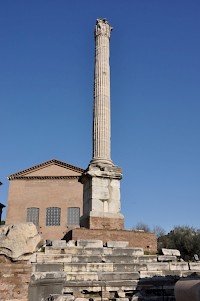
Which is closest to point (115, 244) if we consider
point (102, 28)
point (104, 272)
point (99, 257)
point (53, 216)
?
point (99, 257)

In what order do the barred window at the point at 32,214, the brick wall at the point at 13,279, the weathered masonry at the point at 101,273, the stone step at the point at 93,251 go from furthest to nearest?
the barred window at the point at 32,214, the stone step at the point at 93,251, the weathered masonry at the point at 101,273, the brick wall at the point at 13,279

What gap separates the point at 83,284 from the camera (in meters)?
9.00

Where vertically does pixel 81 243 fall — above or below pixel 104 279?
above

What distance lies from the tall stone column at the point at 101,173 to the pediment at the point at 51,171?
83.9ft

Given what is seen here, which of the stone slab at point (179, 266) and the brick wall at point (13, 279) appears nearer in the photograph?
the brick wall at point (13, 279)

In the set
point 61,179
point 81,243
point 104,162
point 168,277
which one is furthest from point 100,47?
point 61,179

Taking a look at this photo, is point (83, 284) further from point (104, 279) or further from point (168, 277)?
point (168, 277)

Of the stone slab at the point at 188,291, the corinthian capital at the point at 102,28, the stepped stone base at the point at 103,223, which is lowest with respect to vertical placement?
the stone slab at the point at 188,291

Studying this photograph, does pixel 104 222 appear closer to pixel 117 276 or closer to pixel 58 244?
pixel 58 244

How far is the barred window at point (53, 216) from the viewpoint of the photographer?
131 feet

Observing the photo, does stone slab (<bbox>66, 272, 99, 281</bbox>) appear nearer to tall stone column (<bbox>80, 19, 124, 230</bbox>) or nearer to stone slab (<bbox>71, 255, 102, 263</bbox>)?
stone slab (<bbox>71, 255, 102, 263</bbox>)

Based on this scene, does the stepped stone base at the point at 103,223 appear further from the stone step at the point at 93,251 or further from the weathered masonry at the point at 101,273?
the stone step at the point at 93,251

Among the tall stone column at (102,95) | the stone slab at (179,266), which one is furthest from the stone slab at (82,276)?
the tall stone column at (102,95)

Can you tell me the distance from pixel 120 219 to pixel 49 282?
6.55 metres
